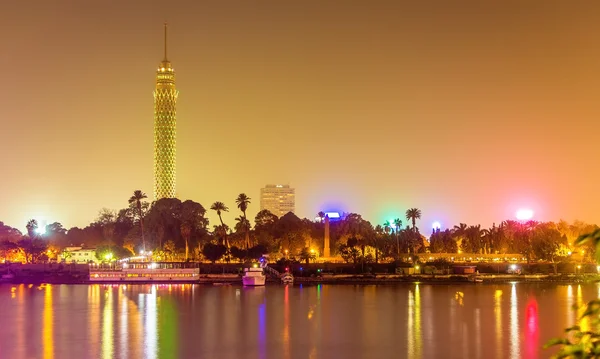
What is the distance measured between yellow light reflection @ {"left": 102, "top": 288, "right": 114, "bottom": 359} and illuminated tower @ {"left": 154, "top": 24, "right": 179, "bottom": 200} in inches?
3016

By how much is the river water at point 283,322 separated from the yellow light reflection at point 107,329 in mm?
115

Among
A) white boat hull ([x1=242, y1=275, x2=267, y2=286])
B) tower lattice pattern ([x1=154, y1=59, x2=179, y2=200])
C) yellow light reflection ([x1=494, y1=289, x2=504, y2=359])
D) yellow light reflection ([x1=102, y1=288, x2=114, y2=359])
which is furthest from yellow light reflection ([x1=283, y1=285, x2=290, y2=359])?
tower lattice pattern ([x1=154, y1=59, x2=179, y2=200])

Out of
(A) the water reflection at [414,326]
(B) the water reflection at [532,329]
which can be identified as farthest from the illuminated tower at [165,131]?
(B) the water reflection at [532,329]

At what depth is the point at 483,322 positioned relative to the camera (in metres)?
59.0

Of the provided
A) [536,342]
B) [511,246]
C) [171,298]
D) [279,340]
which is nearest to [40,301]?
[171,298]

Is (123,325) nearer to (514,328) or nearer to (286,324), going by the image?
(286,324)

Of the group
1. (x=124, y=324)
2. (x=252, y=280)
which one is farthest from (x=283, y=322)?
(x=252, y=280)

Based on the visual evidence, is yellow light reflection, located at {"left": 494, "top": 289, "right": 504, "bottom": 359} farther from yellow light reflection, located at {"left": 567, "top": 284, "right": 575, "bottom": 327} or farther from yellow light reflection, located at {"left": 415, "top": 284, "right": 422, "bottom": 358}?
yellow light reflection, located at {"left": 567, "top": 284, "right": 575, "bottom": 327}

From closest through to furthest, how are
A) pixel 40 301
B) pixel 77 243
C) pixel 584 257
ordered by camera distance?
pixel 40 301 < pixel 584 257 < pixel 77 243

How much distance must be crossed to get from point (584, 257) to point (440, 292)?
134ft

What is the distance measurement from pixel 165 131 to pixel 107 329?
108 metres

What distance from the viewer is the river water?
4656 centimetres

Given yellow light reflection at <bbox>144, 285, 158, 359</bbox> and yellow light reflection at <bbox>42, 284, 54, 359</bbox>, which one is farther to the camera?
yellow light reflection at <bbox>42, 284, 54, 359</bbox>

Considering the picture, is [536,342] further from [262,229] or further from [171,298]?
[262,229]
